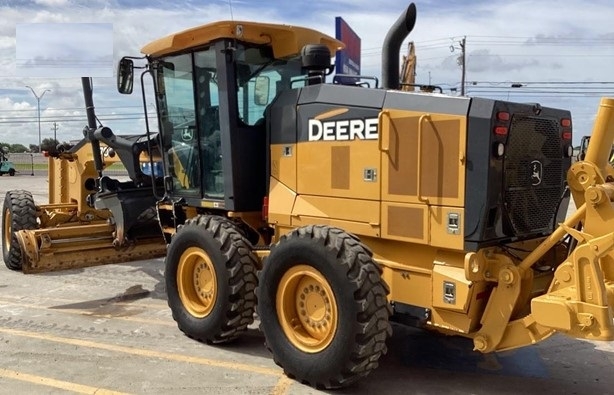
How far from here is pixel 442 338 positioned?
6.10 metres

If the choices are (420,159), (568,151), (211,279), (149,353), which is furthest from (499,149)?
(149,353)

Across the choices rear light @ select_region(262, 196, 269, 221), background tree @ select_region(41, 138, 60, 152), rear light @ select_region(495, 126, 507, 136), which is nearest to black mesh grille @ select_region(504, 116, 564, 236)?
rear light @ select_region(495, 126, 507, 136)

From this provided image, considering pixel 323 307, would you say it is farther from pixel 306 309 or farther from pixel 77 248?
pixel 77 248

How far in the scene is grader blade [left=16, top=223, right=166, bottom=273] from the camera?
788cm

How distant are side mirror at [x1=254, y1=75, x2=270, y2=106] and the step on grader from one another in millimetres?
14

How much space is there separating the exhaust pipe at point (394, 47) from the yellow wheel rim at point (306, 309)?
73.6 inches

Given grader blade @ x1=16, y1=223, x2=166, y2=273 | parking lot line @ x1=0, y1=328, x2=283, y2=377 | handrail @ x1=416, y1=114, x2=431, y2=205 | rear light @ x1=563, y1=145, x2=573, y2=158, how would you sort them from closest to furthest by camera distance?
handrail @ x1=416, y1=114, x2=431, y2=205 → rear light @ x1=563, y1=145, x2=573, y2=158 → parking lot line @ x1=0, y1=328, x2=283, y2=377 → grader blade @ x1=16, y1=223, x2=166, y2=273

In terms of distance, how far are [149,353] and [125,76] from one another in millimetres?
2913

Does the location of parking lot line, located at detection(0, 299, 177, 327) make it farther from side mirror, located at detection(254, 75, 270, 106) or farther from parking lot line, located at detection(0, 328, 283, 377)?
side mirror, located at detection(254, 75, 270, 106)

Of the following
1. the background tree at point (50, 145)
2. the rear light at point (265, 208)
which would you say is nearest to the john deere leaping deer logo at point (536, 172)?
the rear light at point (265, 208)

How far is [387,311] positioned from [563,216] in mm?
1790

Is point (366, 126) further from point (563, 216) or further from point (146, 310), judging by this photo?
point (146, 310)

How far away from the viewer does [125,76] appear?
6.62 metres

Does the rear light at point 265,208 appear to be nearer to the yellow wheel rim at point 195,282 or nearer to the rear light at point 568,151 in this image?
the yellow wheel rim at point 195,282
